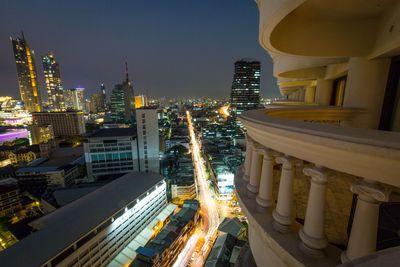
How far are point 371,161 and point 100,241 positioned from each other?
2185cm

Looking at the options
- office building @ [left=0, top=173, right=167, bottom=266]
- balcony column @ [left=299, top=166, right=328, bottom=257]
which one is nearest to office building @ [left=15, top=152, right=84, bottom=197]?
office building @ [left=0, top=173, right=167, bottom=266]

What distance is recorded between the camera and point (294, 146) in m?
2.34

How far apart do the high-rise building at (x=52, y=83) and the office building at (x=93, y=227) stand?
14379cm

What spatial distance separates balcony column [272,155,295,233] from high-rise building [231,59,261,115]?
3672 inches

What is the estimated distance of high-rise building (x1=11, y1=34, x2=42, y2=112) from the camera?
339 feet

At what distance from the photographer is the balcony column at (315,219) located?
219 centimetres

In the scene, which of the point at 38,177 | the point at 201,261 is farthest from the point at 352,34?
the point at 38,177

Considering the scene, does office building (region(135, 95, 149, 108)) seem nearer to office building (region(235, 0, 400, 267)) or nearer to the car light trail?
the car light trail

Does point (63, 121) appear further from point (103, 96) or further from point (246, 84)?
point (103, 96)

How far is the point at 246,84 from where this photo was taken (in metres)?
96.2

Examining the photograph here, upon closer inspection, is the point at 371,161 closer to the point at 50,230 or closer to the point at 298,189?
the point at 298,189

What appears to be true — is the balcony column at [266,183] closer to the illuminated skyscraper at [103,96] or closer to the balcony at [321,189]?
the balcony at [321,189]

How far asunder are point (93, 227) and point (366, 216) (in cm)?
2028

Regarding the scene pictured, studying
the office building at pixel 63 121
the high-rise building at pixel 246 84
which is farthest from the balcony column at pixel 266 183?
the high-rise building at pixel 246 84
